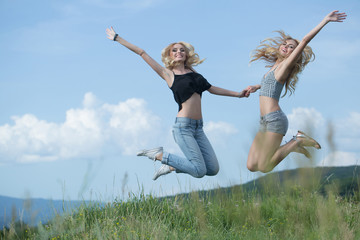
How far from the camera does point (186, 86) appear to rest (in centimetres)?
552

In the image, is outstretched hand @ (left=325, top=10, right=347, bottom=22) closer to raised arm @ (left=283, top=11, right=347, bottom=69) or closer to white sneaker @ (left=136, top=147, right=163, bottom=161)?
raised arm @ (left=283, top=11, right=347, bottom=69)

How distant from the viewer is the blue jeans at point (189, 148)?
5.38 meters

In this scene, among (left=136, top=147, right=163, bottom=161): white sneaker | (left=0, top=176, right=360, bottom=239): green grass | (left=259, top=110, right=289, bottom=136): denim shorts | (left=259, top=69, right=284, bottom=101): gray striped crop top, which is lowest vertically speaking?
(left=0, top=176, right=360, bottom=239): green grass

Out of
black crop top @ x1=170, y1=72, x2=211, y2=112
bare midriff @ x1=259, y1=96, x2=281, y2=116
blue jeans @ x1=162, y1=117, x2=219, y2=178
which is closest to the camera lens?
blue jeans @ x1=162, y1=117, x2=219, y2=178

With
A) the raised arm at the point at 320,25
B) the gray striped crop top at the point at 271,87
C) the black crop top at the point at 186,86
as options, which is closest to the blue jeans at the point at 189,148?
the black crop top at the point at 186,86

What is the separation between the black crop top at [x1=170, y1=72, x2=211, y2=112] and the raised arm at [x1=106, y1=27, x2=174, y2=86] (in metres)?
0.13

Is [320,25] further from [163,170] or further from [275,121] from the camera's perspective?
[163,170]

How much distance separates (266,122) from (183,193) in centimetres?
175

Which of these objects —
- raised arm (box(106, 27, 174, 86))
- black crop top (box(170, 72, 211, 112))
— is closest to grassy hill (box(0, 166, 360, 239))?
black crop top (box(170, 72, 211, 112))

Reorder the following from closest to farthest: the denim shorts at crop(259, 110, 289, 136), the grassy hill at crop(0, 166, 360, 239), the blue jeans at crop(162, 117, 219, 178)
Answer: the grassy hill at crop(0, 166, 360, 239) → the blue jeans at crop(162, 117, 219, 178) → the denim shorts at crop(259, 110, 289, 136)

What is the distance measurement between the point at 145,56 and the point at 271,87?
2.05m

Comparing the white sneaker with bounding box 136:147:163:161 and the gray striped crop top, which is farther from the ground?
the gray striped crop top

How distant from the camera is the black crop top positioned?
18.1 feet

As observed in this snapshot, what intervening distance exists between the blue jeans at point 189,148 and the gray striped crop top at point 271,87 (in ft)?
3.87
